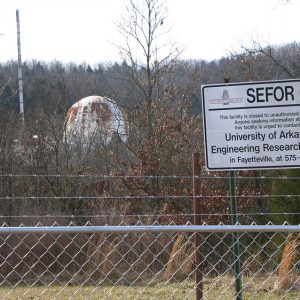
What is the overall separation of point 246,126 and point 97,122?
10481mm

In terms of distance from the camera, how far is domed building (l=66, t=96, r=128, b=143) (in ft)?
50.9

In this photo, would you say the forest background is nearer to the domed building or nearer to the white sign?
the domed building

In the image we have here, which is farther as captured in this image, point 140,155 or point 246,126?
point 140,155

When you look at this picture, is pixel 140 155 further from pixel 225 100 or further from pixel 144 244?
pixel 225 100

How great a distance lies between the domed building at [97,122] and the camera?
610 inches

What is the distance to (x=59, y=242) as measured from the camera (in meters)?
9.80

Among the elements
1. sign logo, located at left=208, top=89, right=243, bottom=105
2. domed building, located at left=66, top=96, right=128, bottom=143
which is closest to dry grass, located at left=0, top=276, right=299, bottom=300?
sign logo, located at left=208, top=89, right=243, bottom=105

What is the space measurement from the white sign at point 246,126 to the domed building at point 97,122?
9.59m

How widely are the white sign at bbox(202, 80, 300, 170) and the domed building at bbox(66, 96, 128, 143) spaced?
9.59m

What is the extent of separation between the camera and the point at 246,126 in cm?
557

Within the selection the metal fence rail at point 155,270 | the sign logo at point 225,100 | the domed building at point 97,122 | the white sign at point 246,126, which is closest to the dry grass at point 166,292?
the metal fence rail at point 155,270

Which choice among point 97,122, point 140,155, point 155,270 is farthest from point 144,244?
point 97,122

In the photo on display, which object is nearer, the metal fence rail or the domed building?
the metal fence rail

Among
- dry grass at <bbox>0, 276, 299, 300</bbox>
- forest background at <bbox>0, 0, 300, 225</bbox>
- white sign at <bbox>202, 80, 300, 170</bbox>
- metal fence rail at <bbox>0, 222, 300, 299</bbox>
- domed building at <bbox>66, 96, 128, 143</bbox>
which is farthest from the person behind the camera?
domed building at <bbox>66, 96, 128, 143</bbox>
